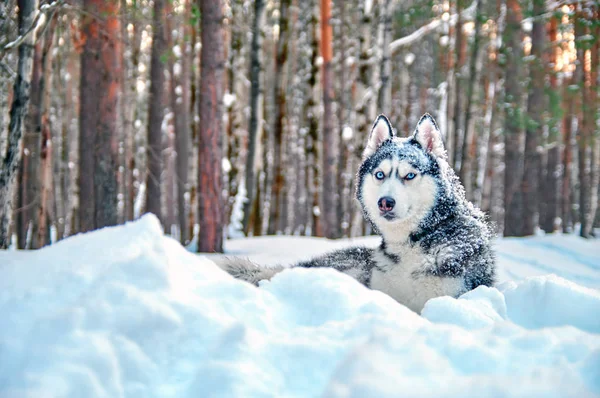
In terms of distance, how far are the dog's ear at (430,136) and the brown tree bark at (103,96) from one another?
5.19 metres

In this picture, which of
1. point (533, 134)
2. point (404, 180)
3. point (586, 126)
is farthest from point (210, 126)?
point (586, 126)

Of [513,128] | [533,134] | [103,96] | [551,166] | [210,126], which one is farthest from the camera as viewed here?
[551,166]

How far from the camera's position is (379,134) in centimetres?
416

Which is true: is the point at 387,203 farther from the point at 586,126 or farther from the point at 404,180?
the point at 586,126

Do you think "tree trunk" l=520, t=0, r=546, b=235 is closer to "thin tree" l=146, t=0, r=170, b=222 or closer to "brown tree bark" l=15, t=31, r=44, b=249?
"thin tree" l=146, t=0, r=170, b=222

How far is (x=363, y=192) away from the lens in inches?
159

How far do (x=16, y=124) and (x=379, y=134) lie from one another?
330 centimetres

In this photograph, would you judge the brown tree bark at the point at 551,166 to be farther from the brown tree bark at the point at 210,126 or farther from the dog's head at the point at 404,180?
the dog's head at the point at 404,180

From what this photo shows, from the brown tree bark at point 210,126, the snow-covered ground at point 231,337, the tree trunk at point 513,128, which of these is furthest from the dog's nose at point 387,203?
the tree trunk at point 513,128

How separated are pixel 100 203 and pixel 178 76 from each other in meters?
11.2

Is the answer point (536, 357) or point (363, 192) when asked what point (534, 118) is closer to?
point (363, 192)

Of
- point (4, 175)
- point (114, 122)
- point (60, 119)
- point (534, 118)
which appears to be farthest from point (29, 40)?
point (60, 119)

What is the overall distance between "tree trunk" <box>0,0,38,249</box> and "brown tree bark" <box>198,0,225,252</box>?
2908 millimetres

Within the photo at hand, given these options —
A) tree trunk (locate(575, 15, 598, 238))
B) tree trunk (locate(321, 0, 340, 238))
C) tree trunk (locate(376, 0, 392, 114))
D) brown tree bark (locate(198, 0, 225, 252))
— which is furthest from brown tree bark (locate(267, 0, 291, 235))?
tree trunk (locate(575, 15, 598, 238))
